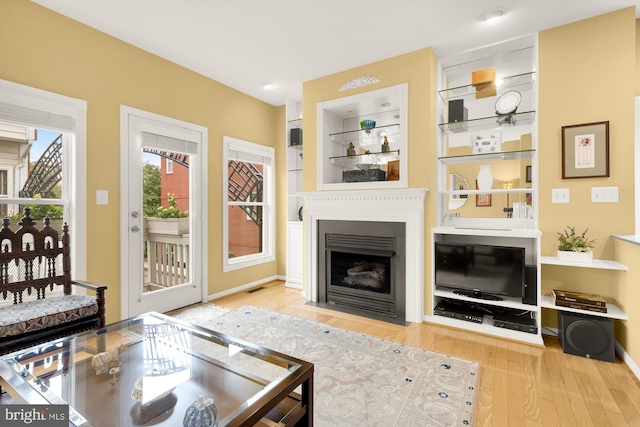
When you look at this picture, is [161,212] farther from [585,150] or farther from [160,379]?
[585,150]

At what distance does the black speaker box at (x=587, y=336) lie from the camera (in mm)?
2238

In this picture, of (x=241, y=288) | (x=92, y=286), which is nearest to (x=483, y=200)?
(x=241, y=288)

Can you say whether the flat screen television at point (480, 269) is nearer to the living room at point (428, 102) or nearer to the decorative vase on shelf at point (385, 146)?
the living room at point (428, 102)

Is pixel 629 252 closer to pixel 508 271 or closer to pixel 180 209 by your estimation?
pixel 508 271

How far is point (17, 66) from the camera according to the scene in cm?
225

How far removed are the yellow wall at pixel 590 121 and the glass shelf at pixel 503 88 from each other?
114 millimetres

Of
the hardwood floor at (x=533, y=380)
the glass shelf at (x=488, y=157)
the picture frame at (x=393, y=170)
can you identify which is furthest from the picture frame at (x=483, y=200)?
the hardwood floor at (x=533, y=380)

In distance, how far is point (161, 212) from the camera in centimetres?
327

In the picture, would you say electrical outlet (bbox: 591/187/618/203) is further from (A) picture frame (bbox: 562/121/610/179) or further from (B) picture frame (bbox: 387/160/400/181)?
(B) picture frame (bbox: 387/160/400/181)

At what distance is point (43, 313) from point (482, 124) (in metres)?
3.78

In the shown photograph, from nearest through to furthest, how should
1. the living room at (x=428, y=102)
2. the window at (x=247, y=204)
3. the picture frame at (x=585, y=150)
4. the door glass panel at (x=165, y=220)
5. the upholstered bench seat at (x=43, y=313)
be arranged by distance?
the upholstered bench seat at (x=43, y=313) → the living room at (x=428, y=102) → the picture frame at (x=585, y=150) → the door glass panel at (x=165, y=220) → the window at (x=247, y=204)

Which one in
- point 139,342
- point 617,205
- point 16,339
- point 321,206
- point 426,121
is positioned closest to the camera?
point 139,342

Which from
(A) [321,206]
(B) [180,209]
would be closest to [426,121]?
A: (A) [321,206]

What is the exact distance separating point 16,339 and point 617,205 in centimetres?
426
